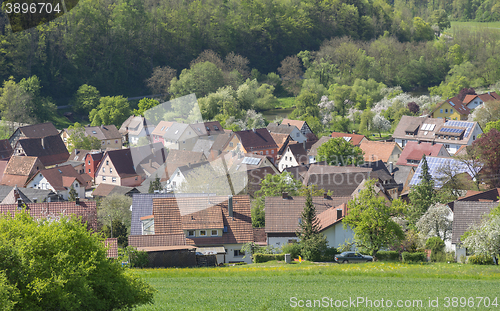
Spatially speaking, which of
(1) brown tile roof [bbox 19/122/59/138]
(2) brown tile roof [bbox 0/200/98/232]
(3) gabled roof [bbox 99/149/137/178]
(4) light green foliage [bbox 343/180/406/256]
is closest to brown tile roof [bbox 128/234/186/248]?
(2) brown tile roof [bbox 0/200/98/232]

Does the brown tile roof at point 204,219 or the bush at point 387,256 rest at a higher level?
the brown tile roof at point 204,219

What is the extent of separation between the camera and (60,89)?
92250mm

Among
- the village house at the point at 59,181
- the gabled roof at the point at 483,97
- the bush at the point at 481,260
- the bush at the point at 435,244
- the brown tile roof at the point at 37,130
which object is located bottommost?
the bush at the point at 481,260

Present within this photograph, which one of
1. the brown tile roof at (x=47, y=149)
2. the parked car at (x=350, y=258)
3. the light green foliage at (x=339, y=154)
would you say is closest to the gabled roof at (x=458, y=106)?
the light green foliage at (x=339, y=154)

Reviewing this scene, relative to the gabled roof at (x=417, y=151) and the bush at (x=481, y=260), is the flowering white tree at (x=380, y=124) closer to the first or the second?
the gabled roof at (x=417, y=151)

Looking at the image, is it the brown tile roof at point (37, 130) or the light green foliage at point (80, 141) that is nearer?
the light green foliage at point (80, 141)

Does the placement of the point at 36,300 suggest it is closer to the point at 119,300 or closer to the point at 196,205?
the point at 119,300

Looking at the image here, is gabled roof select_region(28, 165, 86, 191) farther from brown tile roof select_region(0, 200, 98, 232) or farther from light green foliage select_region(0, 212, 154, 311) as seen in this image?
light green foliage select_region(0, 212, 154, 311)

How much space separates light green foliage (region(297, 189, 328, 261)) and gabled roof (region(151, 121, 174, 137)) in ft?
121

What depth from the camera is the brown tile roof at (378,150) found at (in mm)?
48656

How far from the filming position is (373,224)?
2009 centimetres

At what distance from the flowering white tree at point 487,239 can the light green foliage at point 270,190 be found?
10.3 metres

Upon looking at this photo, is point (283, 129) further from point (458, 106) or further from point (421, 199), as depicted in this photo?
point (421, 199)

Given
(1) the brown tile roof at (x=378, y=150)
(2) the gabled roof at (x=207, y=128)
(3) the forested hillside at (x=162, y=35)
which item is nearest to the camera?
(1) the brown tile roof at (x=378, y=150)
